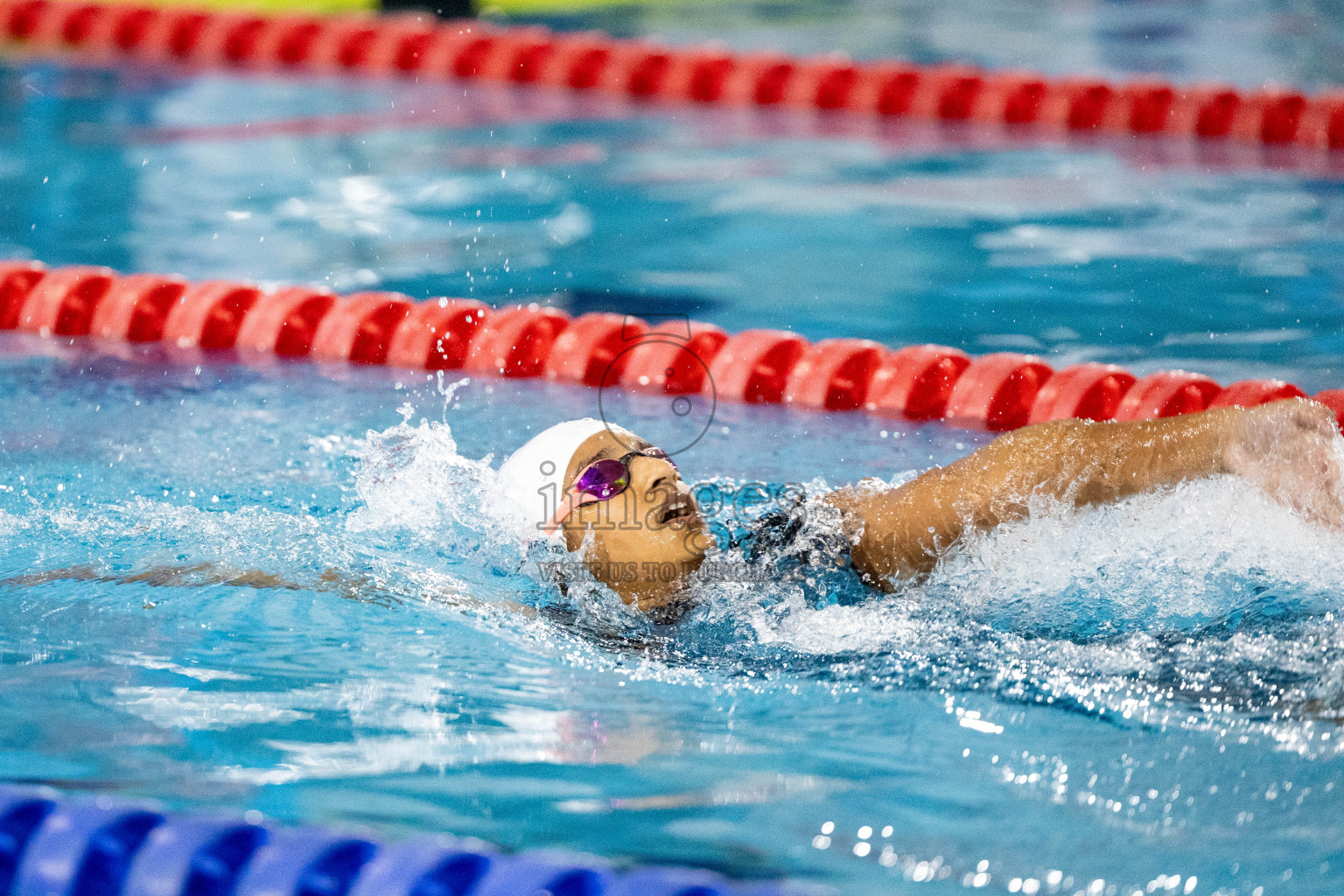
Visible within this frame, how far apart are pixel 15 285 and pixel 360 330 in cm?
127

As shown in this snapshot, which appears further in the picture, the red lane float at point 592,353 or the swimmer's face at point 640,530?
the red lane float at point 592,353

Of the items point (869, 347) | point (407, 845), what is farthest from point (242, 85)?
point (407, 845)

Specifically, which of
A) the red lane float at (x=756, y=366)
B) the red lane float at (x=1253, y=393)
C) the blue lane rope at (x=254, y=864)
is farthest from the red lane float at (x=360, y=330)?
the blue lane rope at (x=254, y=864)

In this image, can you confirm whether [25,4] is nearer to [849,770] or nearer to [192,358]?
[192,358]

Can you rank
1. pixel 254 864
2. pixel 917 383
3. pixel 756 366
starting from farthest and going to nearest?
pixel 756 366 < pixel 917 383 < pixel 254 864

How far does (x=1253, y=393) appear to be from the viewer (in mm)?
3803

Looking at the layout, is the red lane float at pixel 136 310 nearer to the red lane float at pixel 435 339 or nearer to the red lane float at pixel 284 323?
the red lane float at pixel 284 323

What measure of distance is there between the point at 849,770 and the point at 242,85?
6.65m

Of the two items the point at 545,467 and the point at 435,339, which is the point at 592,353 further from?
the point at 545,467

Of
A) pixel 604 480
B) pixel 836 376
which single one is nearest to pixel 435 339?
pixel 836 376

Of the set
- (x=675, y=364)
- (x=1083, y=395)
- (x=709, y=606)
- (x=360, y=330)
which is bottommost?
(x=709, y=606)

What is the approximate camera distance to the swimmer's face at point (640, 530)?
8.00 feet

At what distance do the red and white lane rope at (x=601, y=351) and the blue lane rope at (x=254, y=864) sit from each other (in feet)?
7.64

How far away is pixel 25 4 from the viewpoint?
8805 mm
